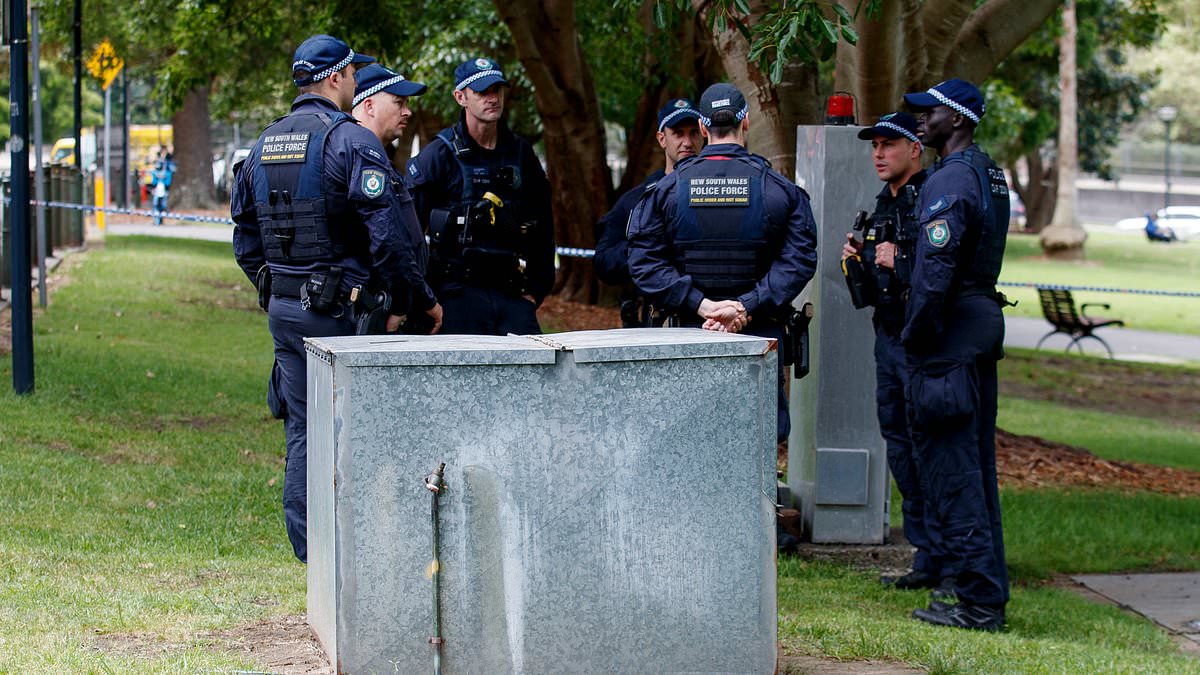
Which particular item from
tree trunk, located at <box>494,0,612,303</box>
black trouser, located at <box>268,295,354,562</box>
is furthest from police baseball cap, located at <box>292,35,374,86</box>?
tree trunk, located at <box>494,0,612,303</box>

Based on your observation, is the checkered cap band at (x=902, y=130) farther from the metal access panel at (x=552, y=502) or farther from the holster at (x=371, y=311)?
the metal access panel at (x=552, y=502)

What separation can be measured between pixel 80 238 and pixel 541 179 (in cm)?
1783

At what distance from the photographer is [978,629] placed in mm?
6074

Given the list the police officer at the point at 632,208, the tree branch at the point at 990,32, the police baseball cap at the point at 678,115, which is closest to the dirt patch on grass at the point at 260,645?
the police officer at the point at 632,208

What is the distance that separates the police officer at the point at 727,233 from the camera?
21.3ft

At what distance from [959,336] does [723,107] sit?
1429mm

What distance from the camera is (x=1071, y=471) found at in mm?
11273

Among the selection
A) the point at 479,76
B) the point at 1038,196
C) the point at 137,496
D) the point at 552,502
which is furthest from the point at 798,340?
the point at 1038,196

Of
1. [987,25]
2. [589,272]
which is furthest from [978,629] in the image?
[589,272]

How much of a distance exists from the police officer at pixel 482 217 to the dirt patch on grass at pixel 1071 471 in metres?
4.96

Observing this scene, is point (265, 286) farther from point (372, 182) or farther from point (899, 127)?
point (899, 127)

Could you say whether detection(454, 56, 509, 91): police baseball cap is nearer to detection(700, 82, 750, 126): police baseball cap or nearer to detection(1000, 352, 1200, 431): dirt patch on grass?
detection(700, 82, 750, 126): police baseball cap

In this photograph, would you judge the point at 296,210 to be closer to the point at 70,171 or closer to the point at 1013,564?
the point at 1013,564

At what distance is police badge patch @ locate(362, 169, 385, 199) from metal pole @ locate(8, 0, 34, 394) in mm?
5000
